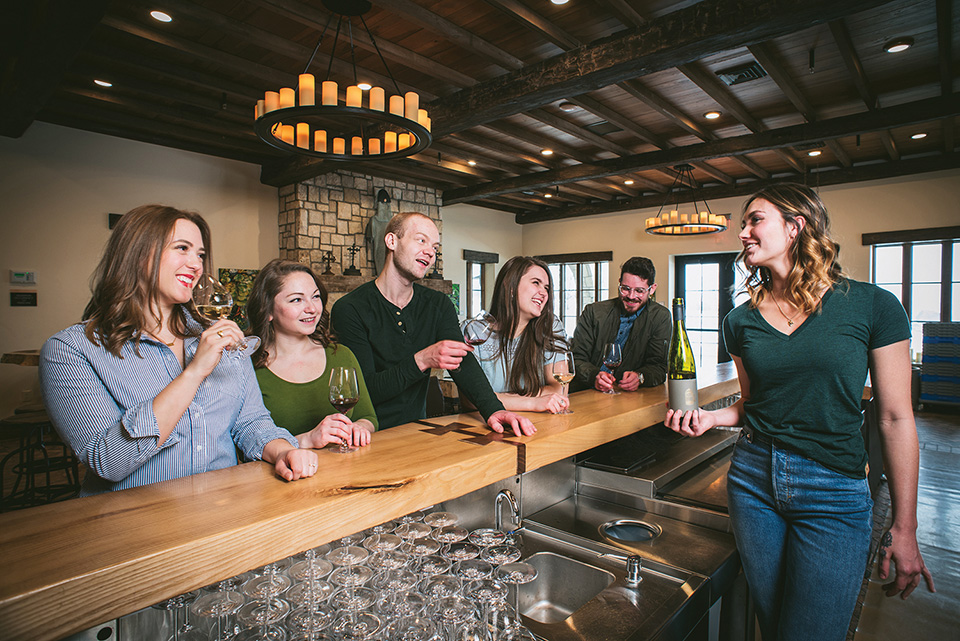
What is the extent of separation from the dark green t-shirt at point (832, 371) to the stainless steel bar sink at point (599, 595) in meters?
0.47

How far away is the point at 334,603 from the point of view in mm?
1058

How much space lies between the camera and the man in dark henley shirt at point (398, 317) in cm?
204

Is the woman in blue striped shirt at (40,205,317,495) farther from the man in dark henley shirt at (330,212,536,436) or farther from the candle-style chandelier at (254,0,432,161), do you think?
the candle-style chandelier at (254,0,432,161)

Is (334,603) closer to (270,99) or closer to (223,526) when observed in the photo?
(223,526)

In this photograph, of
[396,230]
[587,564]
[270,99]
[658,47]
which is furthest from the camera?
[658,47]

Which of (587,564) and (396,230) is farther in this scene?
(396,230)

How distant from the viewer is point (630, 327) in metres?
3.64

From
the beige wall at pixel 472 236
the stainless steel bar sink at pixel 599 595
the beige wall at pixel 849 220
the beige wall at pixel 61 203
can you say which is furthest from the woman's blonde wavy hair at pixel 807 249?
the beige wall at pixel 472 236

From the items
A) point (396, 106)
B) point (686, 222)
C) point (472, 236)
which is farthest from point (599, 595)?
point (472, 236)

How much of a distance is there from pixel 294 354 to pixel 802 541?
1666mm

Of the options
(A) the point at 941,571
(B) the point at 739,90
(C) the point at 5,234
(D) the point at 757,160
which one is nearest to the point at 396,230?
(A) the point at 941,571

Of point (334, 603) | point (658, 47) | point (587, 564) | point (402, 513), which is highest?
point (658, 47)

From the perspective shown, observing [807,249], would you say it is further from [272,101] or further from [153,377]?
[272,101]

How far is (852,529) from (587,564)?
66 cm
